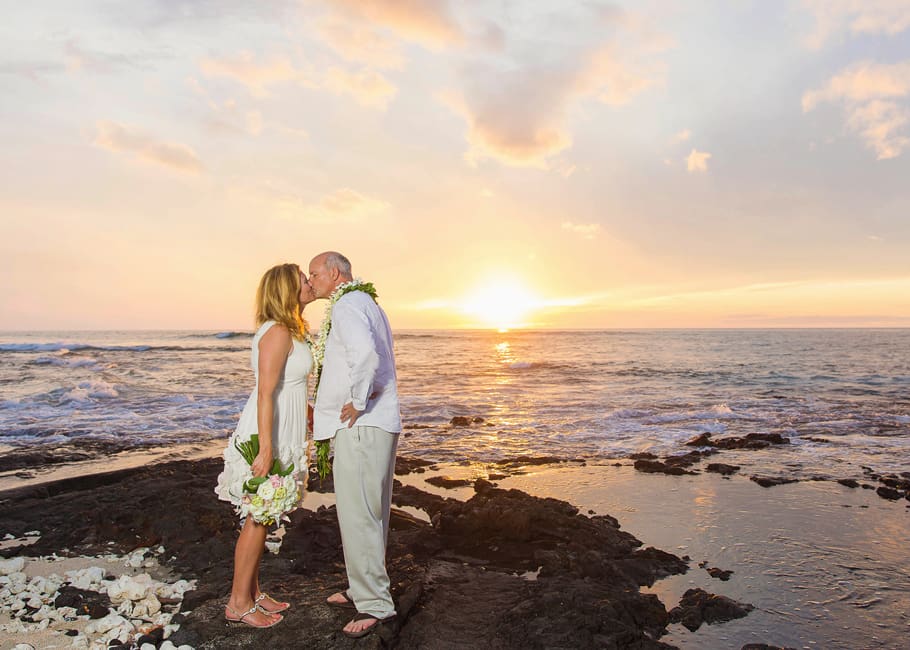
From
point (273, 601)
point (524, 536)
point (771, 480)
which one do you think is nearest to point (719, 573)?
point (524, 536)

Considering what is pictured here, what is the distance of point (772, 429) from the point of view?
1305cm

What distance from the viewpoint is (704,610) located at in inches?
163

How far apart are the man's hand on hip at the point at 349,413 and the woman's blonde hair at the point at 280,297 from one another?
2.12 ft

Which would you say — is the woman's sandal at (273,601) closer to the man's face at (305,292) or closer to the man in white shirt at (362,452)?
the man in white shirt at (362,452)

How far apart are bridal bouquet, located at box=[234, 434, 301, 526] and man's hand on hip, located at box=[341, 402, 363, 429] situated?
62 centimetres

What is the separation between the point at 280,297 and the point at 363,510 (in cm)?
150

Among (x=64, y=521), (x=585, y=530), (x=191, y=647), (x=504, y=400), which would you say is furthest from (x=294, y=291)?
(x=504, y=400)

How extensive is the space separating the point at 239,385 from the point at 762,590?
63.3 feet

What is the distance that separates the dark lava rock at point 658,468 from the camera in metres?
8.54

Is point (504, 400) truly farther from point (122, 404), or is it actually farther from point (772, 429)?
point (122, 404)

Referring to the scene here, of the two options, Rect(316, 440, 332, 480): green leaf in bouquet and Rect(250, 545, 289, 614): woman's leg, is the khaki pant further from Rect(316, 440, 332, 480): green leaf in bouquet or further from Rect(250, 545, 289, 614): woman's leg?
Rect(250, 545, 289, 614): woman's leg

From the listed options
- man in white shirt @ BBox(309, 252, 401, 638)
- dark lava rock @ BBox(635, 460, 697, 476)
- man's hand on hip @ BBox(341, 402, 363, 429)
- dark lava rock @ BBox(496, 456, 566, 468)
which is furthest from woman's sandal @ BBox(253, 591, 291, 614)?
dark lava rock @ BBox(635, 460, 697, 476)

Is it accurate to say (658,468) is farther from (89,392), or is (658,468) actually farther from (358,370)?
(89,392)

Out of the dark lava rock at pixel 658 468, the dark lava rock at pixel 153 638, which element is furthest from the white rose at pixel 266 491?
the dark lava rock at pixel 658 468
